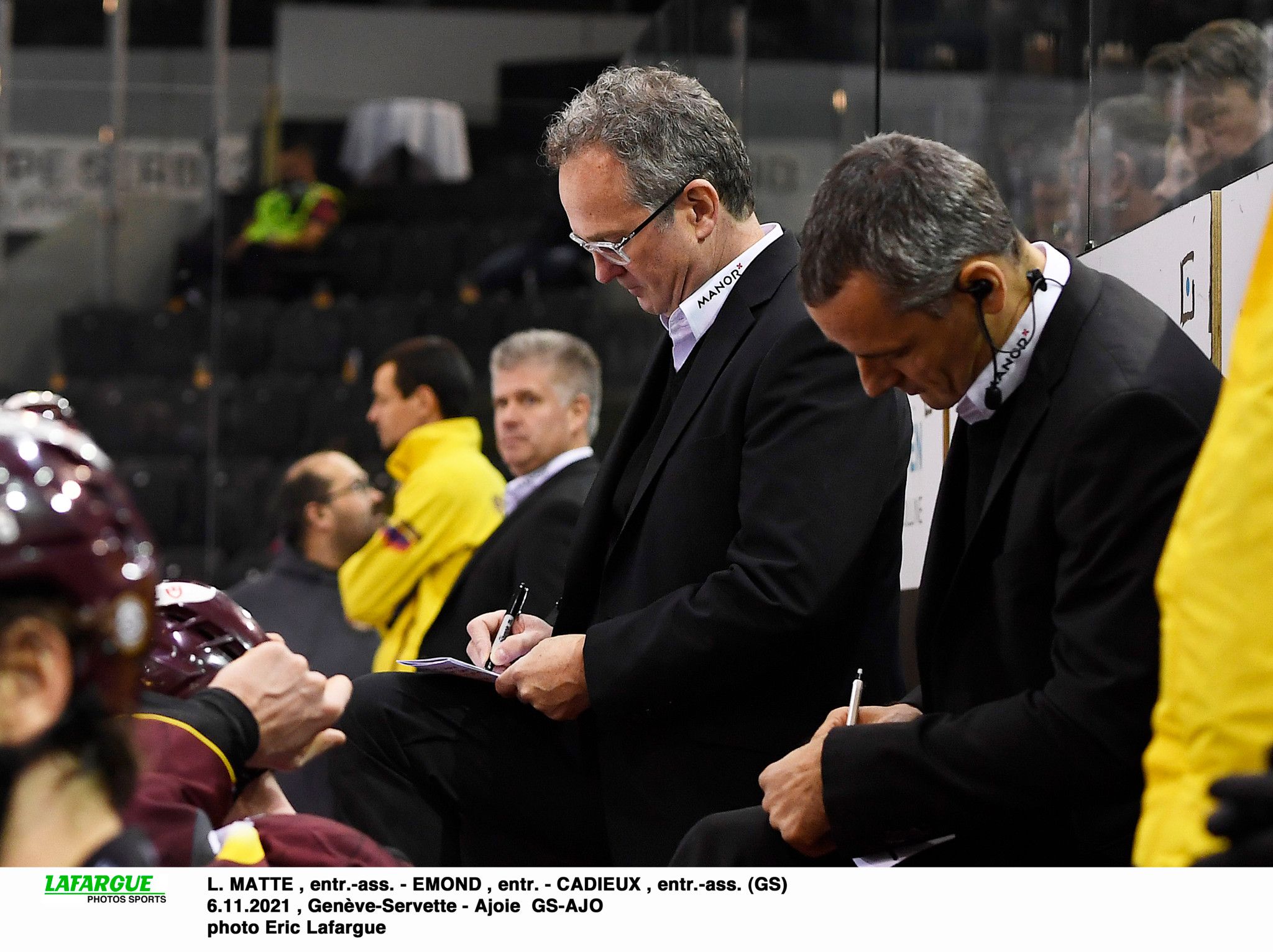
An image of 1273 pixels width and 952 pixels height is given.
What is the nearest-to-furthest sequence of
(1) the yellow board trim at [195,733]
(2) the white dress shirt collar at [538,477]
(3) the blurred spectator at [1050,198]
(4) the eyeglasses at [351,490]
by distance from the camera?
1. (1) the yellow board trim at [195,733]
2. (3) the blurred spectator at [1050,198]
3. (2) the white dress shirt collar at [538,477]
4. (4) the eyeglasses at [351,490]

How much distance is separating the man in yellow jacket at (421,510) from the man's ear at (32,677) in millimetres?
3146

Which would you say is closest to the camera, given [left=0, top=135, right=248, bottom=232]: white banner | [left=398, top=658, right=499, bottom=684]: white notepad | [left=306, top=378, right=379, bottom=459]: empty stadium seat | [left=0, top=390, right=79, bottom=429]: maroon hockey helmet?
[left=0, top=390, right=79, bottom=429]: maroon hockey helmet

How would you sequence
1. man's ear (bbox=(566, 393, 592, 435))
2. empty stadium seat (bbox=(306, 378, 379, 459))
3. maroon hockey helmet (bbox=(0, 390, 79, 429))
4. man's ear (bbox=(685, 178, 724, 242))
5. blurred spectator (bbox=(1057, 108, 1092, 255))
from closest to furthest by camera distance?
maroon hockey helmet (bbox=(0, 390, 79, 429)), man's ear (bbox=(685, 178, 724, 242)), blurred spectator (bbox=(1057, 108, 1092, 255)), man's ear (bbox=(566, 393, 592, 435)), empty stadium seat (bbox=(306, 378, 379, 459))

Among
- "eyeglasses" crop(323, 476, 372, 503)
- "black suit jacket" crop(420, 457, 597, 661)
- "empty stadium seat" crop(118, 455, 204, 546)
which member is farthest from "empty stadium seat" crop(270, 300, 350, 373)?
"black suit jacket" crop(420, 457, 597, 661)

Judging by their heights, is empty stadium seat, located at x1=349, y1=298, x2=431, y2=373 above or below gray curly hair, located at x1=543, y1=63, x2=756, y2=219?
below

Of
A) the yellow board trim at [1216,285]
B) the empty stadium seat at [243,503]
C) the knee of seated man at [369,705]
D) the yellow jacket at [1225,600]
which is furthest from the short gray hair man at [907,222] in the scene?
the empty stadium seat at [243,503]

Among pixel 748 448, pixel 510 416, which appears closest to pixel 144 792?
pixel 748 448

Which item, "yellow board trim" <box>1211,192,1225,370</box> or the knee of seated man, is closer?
"yellow board trim" <box>1211,192,1225,370</box>

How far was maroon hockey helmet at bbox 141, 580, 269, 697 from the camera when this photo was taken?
170cm

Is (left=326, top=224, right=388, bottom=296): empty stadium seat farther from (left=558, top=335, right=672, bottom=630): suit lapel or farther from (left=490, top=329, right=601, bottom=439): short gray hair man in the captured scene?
(left=558, top=335, right=672, bottom=630): suit lapel


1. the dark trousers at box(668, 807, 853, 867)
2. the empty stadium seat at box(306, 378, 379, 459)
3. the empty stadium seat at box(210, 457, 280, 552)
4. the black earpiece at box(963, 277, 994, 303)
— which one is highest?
the black earpiece at box(963, 277, 994, 303)

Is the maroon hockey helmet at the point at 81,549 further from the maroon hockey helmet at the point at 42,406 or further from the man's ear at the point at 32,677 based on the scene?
the maroon hockey helmet at the point at 42,406

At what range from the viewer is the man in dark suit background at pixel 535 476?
11.2 ft
